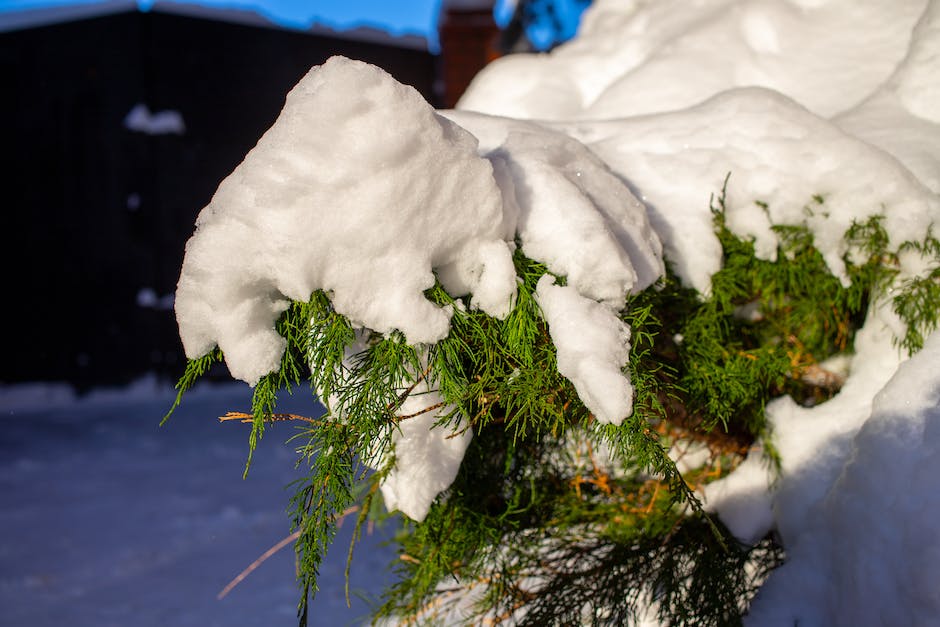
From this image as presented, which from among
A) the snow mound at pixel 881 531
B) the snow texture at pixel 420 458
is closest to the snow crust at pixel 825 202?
the snow mound at pixel 881 531

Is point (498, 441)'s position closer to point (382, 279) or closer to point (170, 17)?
point (382, 279)

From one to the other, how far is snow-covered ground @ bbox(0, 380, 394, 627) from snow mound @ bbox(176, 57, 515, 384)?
1.66 ft

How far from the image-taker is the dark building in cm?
478

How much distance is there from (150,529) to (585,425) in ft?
7.92

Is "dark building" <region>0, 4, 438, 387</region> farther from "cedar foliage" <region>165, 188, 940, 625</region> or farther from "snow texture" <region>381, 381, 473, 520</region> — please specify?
"snow texture" <region>381, 381, 473, 520</region>

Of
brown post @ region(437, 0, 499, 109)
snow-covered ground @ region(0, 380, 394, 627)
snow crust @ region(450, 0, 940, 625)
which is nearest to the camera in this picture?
snow crust @ region(450, 0, 940, 625)

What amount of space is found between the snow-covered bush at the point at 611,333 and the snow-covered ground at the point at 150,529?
43 cm

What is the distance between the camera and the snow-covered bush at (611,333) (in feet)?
2.81

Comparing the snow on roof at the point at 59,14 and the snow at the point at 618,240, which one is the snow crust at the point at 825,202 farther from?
the snow on roof at the point at 59,14

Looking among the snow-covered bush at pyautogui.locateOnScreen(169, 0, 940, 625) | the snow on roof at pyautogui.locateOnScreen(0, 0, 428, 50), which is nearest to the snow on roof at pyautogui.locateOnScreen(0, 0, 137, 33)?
the snow on roof at pyautogui.locateOnScreen(0, 0, 428, 50)

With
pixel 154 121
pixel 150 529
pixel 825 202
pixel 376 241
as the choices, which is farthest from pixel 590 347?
pixel 154 121

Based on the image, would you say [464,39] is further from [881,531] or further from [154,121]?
[881,531]

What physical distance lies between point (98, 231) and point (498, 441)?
15.5 feet

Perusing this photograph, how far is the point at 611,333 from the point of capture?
35.4 inches
